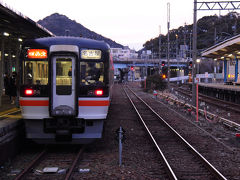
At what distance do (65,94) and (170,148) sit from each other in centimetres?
365

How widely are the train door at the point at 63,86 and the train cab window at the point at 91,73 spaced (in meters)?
0.25

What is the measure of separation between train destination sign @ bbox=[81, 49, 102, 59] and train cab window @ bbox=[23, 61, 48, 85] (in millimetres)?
1037

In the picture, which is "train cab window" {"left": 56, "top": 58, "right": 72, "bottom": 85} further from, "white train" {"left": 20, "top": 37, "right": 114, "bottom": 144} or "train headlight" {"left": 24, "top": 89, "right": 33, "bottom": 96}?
"train headlight" {"left": 24, "top": 89, "right": 33, "bottom": 96}

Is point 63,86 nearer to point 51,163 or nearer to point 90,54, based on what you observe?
point 90,54

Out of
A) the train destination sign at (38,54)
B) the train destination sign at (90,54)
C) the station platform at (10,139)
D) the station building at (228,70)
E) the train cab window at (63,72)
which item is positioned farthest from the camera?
the station building at (228,70)

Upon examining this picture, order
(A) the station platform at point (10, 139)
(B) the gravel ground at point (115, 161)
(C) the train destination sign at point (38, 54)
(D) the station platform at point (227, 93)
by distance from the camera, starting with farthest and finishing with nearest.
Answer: (D) the station platform at point (227, 93), (C) the train destination sign at point (38, 54), (A) the station platform at point (10, 139), (B) the gravel ground at point (115, 161)

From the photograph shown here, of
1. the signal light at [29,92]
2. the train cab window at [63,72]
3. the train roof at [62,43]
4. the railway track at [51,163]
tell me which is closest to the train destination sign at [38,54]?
the train roof at [62,43]

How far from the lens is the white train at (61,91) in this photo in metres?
8.73

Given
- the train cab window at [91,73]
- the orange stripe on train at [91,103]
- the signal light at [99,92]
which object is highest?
the train cab window at [91,73]

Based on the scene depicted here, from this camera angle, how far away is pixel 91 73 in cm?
905

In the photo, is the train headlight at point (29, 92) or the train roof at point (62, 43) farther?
the train roof at point (62, 43)

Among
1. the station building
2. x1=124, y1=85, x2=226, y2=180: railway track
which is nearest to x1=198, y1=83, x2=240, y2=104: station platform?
the station building

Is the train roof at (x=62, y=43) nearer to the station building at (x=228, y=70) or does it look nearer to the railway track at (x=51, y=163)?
the railway track at (x=51, y=163)

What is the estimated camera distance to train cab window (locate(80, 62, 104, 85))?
8945 millimetres
